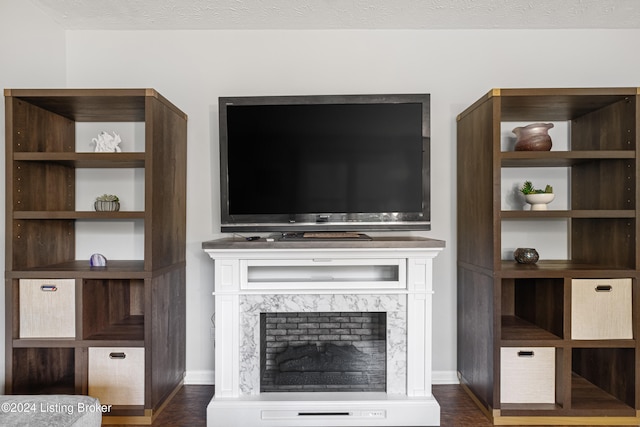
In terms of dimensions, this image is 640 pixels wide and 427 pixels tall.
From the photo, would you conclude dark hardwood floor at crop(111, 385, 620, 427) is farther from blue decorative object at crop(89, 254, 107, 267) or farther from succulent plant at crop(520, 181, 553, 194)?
succulent plant at crop(520, 181, 553, 194)

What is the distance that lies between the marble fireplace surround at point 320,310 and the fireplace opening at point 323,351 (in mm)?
54

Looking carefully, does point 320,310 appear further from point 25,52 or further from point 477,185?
point 25,52

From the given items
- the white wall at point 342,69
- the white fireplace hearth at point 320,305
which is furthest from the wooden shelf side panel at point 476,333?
the white fireplace hearth at point 320,305

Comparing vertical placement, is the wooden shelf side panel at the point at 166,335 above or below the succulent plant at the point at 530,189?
below

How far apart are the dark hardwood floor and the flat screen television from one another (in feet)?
3.55

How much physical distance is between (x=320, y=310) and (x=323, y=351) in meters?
0.28

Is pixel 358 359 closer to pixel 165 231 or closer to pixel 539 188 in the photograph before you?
pixel 165 231

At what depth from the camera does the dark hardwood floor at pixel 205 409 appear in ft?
7.07

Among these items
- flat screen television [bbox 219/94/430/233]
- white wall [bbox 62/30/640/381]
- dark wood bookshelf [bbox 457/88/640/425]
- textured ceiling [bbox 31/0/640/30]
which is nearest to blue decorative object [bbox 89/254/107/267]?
white wall [bbox 62/30/640/381]

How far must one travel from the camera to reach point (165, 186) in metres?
2.33

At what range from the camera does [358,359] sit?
2.23 m

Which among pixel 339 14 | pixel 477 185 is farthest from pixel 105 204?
pixel 477 185

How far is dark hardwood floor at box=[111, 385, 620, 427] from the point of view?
216cm

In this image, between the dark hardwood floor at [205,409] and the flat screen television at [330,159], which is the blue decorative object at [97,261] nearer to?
the flat screen television at [330,159]
